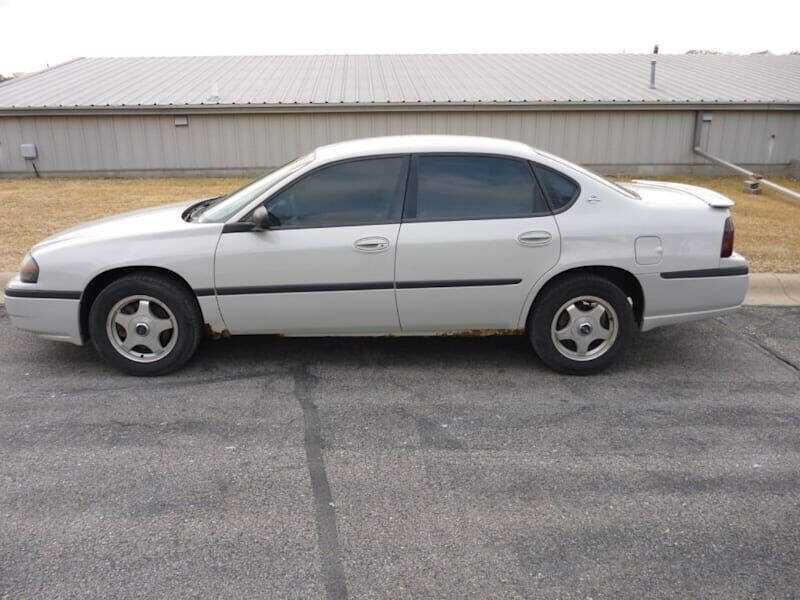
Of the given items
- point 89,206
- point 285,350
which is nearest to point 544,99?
point 89,206

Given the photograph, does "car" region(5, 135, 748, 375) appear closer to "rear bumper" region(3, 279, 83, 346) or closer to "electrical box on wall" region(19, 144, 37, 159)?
"rear bumper" region(3, 279, 83, 346)

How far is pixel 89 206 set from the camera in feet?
36.9

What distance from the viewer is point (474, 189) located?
15.9 ft

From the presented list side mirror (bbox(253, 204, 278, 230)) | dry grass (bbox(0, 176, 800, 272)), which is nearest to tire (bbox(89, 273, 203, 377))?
side mirror (bbox(253, 204, 278, 230))

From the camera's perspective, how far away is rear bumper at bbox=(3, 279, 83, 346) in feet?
15.6

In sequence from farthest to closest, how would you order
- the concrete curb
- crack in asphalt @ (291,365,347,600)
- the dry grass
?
the dry grass < the concrete curb < crack in asphalt @ (291,365,347,600)

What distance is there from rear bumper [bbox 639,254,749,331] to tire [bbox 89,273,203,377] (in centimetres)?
309

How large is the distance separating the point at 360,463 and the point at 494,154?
234 cm

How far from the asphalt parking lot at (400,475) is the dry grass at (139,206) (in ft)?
9.68

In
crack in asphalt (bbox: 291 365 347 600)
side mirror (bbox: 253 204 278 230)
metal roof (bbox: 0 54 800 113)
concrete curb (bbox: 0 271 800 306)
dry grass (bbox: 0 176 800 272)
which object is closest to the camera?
crack in asphalt (bbox: 291 365 347 600)

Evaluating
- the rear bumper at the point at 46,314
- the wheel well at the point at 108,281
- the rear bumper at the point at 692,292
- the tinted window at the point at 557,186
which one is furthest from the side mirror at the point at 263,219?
the rear bumper at the point at 692,292

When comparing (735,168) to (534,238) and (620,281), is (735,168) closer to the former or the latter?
(620,281)

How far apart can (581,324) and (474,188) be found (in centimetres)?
118

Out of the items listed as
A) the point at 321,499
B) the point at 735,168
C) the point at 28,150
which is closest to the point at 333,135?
the point at 28,150
